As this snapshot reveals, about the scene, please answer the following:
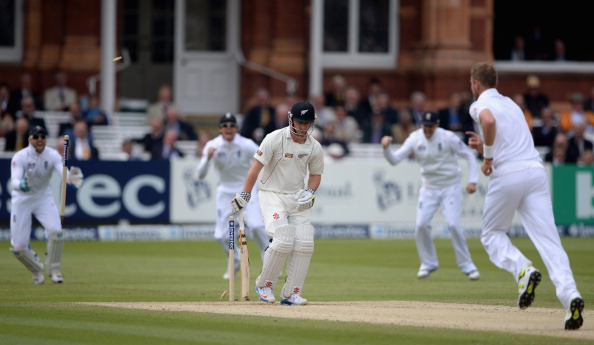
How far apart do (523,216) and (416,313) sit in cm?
145

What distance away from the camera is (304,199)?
11594 mm

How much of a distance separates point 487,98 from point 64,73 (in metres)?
15.9

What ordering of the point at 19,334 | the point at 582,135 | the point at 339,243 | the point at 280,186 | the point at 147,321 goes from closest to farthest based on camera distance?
the point at 19,334 → the point at 147,321 → the point at 280,186 → the point at 339,243 → the point at 582,135

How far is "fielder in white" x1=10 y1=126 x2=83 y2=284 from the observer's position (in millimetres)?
15250

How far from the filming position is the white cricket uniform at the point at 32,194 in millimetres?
15328

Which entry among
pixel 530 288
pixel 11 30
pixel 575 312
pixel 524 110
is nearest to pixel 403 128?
pixel 524 110

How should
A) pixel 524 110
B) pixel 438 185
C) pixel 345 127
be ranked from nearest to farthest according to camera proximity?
pixel 438 185 < pixel 345 127 < pixel 524 110

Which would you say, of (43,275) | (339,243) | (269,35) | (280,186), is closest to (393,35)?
(269,35)

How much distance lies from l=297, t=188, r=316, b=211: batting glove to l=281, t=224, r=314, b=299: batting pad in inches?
7.5

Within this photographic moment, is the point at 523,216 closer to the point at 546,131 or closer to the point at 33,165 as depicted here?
the point at 33,165

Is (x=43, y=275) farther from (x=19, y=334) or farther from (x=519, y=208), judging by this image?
(x=519, y=208)

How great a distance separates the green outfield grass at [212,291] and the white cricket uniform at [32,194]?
66cm

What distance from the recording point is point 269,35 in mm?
26609

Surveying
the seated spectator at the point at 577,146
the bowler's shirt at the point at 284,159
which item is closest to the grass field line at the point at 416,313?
the bowler's shirt at the point at 284,159
